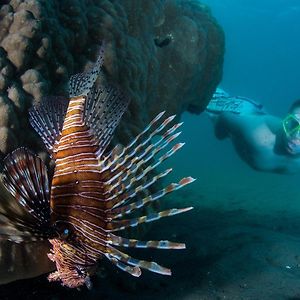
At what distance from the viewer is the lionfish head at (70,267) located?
1735 mm

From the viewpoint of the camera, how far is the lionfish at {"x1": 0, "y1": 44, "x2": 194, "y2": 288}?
66.2 inches

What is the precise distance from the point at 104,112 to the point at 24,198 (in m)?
0.70

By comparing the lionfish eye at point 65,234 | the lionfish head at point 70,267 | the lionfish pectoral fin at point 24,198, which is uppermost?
the lionfish pectoral fin at point 24,198

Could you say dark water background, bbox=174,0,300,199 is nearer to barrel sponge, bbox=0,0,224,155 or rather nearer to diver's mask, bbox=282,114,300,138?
diver's mask, bbox=282,114,300,138

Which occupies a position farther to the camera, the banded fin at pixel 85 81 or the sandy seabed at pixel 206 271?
the sandy seabed at pixel 206 271

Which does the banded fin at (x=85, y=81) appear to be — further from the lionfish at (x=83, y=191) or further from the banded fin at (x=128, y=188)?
the banded fin at (x=128, y=188)

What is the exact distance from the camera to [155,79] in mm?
5477

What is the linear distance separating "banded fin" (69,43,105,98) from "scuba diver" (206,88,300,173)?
7.18m

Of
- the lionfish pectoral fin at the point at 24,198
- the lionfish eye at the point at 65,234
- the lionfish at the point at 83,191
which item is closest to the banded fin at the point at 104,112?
the lionfish at the point at 83,191

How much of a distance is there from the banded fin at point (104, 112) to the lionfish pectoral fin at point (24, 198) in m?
0.39

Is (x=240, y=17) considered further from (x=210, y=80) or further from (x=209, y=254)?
(x=209, y=254)

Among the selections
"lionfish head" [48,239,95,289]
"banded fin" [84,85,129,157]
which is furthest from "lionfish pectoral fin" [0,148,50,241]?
"banded fin" [84,85,129,157]

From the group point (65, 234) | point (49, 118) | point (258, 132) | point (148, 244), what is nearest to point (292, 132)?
point (258, 132)

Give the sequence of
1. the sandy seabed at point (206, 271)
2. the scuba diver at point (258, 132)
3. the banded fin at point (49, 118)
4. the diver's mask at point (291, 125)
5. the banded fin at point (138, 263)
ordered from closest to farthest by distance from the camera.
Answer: the banded fin at point (138, 263)
the banded fin at point (49, 118)
the sandy seabed at point (206, 271)
the diver's mask at point (291, 125)
the scuba diver at point (258, 132)
